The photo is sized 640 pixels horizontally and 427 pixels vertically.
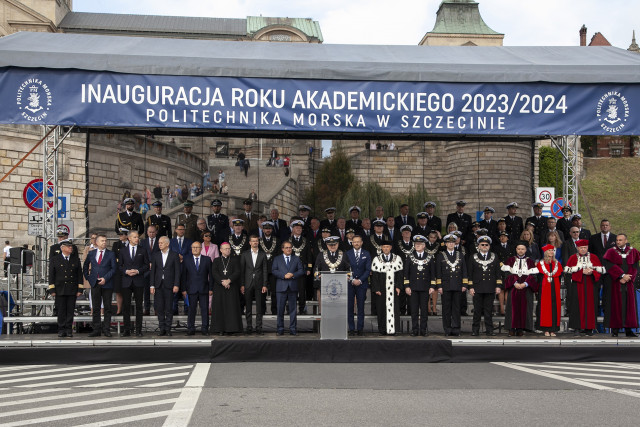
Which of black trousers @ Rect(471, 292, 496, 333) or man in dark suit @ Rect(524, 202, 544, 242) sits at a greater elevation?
man in dark suit @ Rect(524, 202, 544, 242)

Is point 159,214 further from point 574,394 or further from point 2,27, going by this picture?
point 2,27

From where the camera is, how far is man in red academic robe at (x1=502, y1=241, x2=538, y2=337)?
1370cm

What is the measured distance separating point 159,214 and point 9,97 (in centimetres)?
540

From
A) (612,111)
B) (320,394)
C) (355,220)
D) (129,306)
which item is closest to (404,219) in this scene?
(355,220)

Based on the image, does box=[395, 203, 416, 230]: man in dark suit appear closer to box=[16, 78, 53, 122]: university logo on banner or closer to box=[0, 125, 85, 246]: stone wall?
box=[16, 78, 53, 122]: university logo on banner

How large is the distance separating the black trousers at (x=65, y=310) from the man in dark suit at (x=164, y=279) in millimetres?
1398

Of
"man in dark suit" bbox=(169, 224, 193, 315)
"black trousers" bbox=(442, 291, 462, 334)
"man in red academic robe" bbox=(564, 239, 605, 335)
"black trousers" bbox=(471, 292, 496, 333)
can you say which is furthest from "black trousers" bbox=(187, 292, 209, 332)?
"man in red academic robe" bbox=(564, 239, 605, 335)

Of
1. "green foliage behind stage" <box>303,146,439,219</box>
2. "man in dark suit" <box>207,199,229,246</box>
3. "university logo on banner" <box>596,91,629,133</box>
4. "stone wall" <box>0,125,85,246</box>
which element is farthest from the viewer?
"stone wall" <box>0,125,85,246</box>

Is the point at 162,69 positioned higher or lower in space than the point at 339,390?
higher

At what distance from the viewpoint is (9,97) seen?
11.9 metres

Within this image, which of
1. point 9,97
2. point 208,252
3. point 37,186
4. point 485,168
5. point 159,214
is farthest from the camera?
point 485,168

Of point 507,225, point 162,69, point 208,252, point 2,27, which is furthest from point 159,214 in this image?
point 2,27

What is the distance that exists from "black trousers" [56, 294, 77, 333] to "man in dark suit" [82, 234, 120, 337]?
0.36m

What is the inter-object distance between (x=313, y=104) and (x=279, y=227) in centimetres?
472
